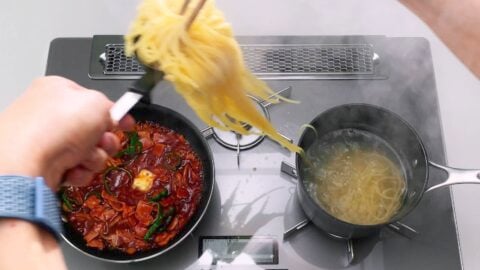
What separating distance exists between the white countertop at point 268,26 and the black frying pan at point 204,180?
0.59 metres

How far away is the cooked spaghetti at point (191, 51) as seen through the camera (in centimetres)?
114

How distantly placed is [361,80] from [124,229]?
1.03m

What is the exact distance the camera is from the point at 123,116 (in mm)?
1115

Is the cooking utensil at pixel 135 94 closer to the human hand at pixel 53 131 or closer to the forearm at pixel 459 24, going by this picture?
the human hand at pixel 53 131

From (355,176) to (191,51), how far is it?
0.71m

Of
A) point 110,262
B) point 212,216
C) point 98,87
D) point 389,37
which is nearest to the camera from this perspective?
point 110,262

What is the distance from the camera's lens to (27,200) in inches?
33.6

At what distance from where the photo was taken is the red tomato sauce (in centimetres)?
146

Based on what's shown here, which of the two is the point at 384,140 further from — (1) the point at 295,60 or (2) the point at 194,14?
(2) the point at 194,14

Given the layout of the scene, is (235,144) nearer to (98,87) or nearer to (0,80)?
(98,87)

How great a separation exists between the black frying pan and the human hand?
0.38 m

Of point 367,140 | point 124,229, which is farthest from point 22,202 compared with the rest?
point 367,140

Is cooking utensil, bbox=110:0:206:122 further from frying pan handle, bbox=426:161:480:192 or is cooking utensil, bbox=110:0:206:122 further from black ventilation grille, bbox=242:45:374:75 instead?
frying pan handle, bbox=426:161:480:192

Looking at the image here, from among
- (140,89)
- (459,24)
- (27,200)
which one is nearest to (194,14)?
(140,89)
